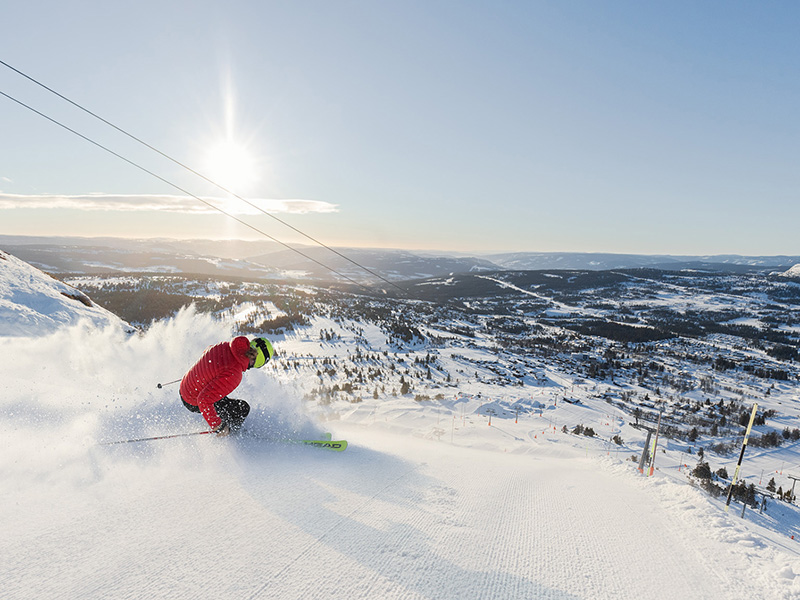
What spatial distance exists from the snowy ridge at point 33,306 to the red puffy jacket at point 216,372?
895cm

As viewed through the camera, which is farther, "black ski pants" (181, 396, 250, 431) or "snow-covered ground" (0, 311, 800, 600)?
"black ski pants" (181, 396, 250, 431)

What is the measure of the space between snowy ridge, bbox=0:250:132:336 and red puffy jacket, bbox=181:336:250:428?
29.4 ft

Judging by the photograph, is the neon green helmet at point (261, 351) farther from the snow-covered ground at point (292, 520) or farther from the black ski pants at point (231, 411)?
the snow-covered ground at point (292, 520)

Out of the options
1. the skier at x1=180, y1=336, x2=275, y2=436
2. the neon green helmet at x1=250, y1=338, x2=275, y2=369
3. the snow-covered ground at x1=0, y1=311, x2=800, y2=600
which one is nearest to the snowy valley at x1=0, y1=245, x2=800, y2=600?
the snow-covered ground at x1=0, y1=311, x2=800, y2=600

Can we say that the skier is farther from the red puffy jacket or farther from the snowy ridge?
the snowy ridge

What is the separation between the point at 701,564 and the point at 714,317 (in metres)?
160

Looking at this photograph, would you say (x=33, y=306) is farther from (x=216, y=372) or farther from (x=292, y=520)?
(x=292, y=520)

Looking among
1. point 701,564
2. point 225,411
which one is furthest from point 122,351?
point 701,564

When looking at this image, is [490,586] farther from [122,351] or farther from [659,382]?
[659,382]

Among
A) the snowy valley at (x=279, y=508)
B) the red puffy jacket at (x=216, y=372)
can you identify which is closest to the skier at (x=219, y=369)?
the red puffy jacket at (x=216, y=372)

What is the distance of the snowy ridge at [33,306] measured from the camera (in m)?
11.2

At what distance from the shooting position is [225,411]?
610 centimetres

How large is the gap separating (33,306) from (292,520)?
1499 centimetres

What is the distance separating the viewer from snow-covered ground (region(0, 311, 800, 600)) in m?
3.24
